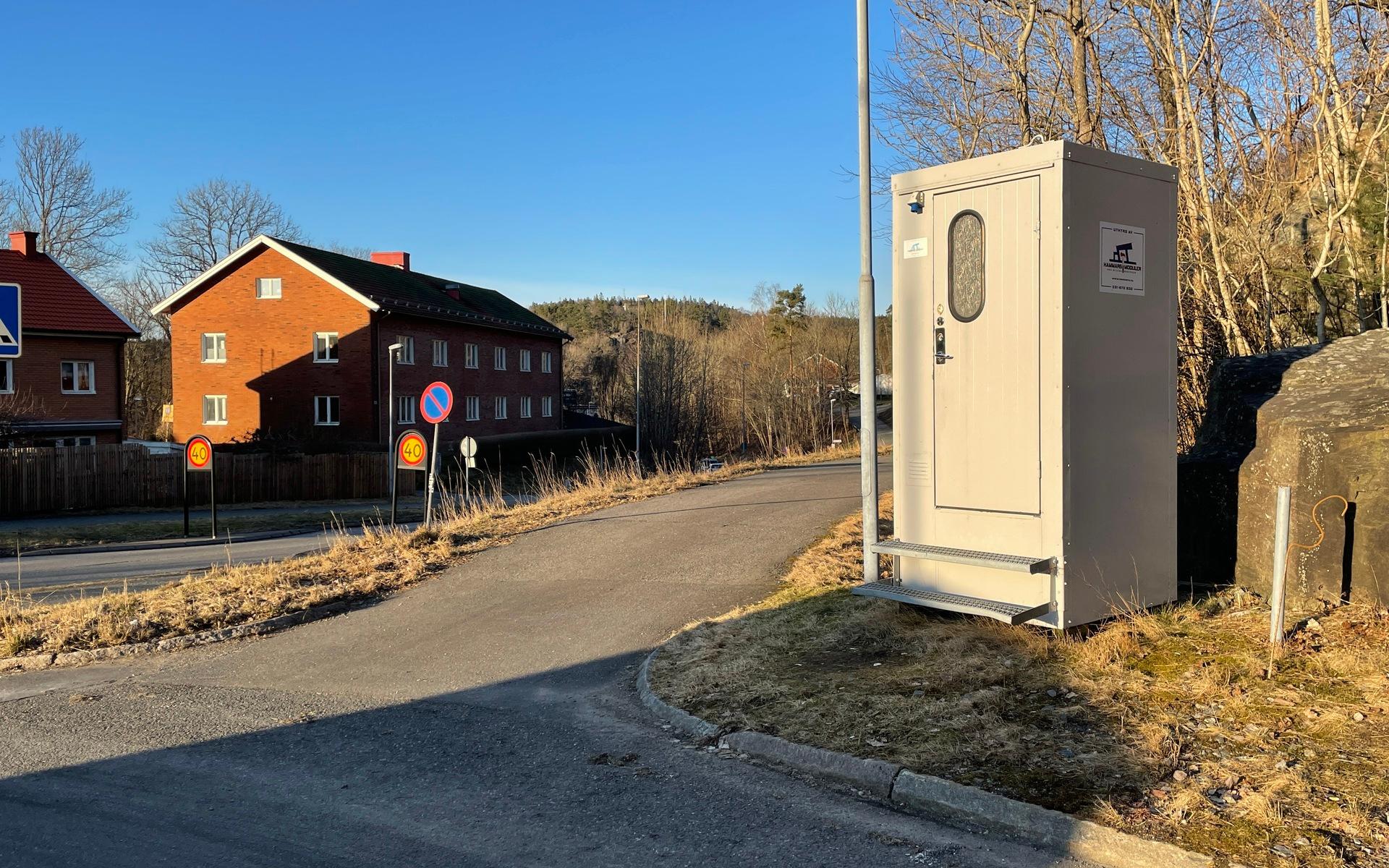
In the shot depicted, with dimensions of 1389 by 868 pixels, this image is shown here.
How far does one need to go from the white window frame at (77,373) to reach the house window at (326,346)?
830 centimetres

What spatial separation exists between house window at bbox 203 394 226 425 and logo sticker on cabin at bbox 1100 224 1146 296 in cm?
4394

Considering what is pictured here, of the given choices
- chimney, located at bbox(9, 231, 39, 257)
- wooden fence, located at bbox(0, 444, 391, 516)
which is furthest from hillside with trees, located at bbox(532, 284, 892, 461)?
chimney, located at bbox(9, 231, 39, 257)

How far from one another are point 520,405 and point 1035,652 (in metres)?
48.4

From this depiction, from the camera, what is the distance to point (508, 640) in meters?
8.38

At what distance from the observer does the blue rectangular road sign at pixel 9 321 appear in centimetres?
945

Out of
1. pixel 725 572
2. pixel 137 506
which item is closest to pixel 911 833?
pixel 725 572

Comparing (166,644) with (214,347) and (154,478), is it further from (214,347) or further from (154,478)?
(214,347)

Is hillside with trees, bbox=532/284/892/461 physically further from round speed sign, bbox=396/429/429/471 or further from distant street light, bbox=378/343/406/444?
round speed sign, bbox=396/429/429/471

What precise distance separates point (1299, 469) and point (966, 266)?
2.33 meters

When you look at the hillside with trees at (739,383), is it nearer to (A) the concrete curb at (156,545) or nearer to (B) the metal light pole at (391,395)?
(B) the metal light pole at (391,395)

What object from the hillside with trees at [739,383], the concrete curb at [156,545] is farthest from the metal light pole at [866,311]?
the hillside with trees at [739,383]

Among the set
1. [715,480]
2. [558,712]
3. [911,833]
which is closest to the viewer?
[911,833]

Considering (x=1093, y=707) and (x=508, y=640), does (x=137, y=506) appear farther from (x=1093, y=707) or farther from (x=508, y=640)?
(x=1093, y=707)

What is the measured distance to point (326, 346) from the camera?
137 feet
